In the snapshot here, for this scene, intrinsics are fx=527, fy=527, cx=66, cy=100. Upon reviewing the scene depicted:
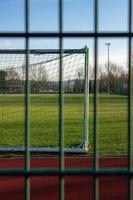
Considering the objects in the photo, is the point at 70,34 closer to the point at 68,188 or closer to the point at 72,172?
the point at 72,172

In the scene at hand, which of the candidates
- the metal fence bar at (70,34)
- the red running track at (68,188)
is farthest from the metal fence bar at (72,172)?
the red running track at (68,188)

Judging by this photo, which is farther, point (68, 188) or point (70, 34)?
point (68, 188)

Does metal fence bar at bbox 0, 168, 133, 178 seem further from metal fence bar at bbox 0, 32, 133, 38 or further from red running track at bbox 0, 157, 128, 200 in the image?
red running track at bbox 0, 157, 128, 200

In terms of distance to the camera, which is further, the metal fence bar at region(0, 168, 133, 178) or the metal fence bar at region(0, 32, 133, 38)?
the metal fence bar at region(0, 32, 133, 38)

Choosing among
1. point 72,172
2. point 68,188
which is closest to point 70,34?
point 72,172

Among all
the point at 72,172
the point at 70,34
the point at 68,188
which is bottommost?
the point at 68,188

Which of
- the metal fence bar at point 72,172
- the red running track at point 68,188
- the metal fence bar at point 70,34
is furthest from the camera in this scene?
the red running track at point 68,188

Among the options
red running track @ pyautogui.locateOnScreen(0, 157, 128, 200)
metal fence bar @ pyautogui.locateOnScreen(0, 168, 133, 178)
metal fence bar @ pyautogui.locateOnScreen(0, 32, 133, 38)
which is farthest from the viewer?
red running track @ pyautogui.locateOnScreen(0, 157, 128, 200)

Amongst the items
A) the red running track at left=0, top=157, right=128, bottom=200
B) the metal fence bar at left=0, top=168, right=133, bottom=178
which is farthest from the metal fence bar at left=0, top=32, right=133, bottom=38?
the red running track at left=0, top=157, right=128, bottom=200

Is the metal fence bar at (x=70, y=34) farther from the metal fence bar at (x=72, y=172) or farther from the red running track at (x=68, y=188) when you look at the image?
the red running track at (x=68, y=188)

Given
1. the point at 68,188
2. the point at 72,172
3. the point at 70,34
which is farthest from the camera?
the point at 68,188

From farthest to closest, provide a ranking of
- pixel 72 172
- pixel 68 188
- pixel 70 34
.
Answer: pixel 68 188 < pixel 70 34 < pixel 72 172

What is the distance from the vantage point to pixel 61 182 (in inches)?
99.4

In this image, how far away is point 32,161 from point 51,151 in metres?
1.31
